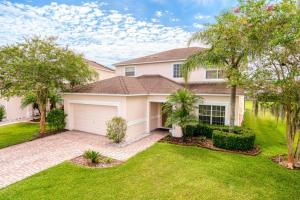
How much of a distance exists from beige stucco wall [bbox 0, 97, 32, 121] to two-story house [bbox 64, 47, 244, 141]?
1132 centimetres

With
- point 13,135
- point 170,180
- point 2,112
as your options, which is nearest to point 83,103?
point 13,135

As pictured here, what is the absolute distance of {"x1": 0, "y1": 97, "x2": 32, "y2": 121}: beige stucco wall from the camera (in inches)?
888

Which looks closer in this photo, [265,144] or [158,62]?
[265,144]

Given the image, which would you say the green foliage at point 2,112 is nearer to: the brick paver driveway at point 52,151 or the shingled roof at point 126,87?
the brick paver driveway at point 52,151

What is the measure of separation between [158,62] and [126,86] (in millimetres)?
7194

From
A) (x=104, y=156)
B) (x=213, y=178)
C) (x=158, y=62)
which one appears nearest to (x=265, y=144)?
(x=213, y=178)

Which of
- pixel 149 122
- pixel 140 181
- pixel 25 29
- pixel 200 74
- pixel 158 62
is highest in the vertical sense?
pixel 25 29

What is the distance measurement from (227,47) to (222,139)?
595cm

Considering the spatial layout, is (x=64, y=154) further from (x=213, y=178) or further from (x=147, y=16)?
(x=147, y=16)

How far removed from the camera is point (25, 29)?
55.4 feet

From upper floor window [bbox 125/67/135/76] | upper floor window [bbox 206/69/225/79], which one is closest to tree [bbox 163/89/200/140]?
upper floor window [bbox 206/69/225/79]

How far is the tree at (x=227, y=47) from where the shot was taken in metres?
10.8

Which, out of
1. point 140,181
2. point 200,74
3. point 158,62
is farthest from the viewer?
point 158,62

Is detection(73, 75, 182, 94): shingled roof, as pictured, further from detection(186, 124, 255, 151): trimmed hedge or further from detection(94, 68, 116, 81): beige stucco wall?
detection(94, 68, 116, 81): beige stucco wall
